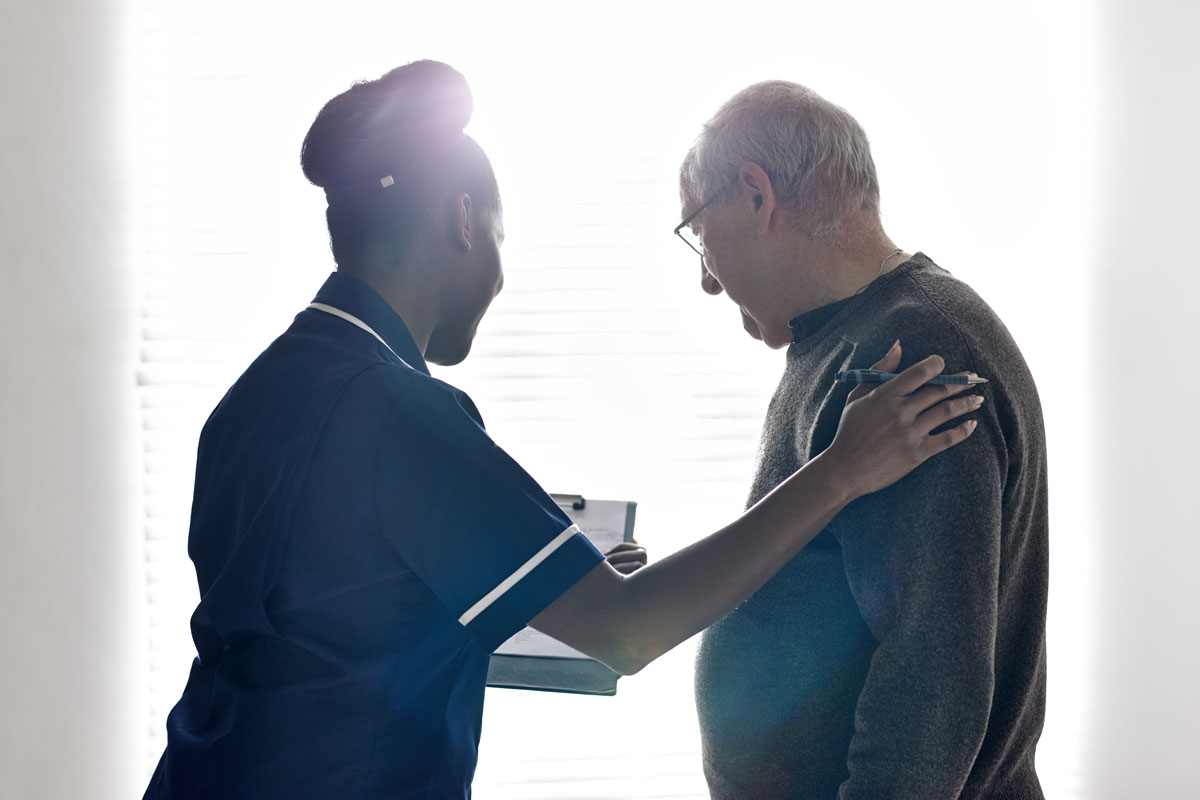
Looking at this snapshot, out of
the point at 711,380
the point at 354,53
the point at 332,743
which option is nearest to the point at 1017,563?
the point at 332,743

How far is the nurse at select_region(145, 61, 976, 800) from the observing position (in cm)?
91

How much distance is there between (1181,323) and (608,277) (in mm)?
1343

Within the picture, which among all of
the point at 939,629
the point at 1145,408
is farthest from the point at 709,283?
the point at 1145,408

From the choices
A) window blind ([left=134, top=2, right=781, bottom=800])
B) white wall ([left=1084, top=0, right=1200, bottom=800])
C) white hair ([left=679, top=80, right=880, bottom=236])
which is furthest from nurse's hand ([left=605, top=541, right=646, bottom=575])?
white wall ([left=1084, top=0, right=1200, bottom=800])

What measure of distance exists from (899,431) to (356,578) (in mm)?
562

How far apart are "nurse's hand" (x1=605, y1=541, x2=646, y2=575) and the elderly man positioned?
0.45 feet

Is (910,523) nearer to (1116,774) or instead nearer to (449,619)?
(449,619)

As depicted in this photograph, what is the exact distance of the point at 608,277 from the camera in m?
2.23

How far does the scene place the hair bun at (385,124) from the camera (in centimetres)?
102

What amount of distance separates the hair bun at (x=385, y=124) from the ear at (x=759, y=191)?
0.36 m

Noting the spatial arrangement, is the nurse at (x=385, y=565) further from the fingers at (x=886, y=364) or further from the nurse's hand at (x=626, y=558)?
the nurse's hand at (x=626, y=558)

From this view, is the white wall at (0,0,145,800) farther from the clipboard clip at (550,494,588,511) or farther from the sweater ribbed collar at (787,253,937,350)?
the sweater ribbed collar at (787,253,937,350)

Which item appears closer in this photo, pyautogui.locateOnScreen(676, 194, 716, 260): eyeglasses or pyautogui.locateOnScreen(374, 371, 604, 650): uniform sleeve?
pyautogui.locateOnScreen(374, 371, 604, 650): uniform sleeve

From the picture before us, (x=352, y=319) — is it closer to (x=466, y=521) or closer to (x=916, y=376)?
(x=466, y=521)
